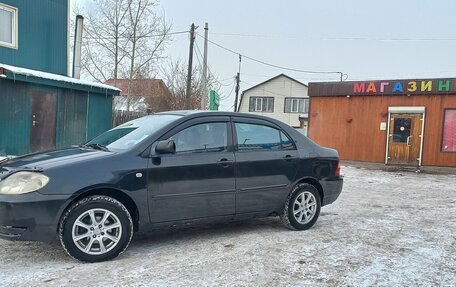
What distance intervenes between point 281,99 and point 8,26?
122 ft

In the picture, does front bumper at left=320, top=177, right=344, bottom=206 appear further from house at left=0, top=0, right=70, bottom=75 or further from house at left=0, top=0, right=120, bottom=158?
house at left=0, top=0, right=70, bottom=75

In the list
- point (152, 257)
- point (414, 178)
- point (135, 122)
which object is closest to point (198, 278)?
point (152, 257)

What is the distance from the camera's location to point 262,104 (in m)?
48.7

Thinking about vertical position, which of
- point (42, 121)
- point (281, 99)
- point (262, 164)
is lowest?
point (262, 164)

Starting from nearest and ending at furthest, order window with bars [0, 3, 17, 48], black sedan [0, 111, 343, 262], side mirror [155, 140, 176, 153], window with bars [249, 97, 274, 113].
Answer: black sedan [0, 111, 343, 262], side mirror [155, 140, 176, 153], window with bars [0, 3, 17, 48], window with bars [249, 97, 274, 113]

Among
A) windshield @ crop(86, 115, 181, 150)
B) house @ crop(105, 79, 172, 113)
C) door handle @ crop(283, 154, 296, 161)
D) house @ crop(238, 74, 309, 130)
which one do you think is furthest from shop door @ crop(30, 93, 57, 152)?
house @ crop(238, 74, 309, 130)

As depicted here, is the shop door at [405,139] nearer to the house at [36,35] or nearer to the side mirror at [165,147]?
the house at [36,35]

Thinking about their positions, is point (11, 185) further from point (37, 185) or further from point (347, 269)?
point (347, 269)

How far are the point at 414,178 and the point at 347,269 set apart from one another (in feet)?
31.1

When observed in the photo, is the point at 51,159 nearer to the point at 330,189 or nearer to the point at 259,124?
the point at 259,124

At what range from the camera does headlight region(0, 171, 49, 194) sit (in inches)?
148

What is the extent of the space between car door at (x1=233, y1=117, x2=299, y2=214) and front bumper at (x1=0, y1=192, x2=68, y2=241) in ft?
6.85

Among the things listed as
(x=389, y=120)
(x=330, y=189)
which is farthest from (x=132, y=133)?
(x=389, y=120)

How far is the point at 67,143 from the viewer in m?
13.4
